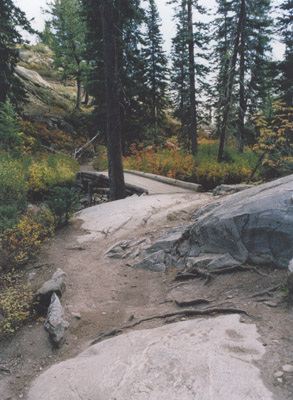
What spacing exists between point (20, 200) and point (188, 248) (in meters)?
6.51

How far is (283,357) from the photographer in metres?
2.27

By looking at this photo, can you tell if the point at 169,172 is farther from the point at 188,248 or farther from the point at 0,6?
the point at 0,6

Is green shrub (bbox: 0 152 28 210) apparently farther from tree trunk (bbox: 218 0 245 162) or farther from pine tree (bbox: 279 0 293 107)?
pine tree (bbox: 279 0 293 107)

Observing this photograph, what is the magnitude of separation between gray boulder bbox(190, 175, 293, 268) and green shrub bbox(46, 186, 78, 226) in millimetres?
4127

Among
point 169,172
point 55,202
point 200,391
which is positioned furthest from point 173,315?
point 169,172

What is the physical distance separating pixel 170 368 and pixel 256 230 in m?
2.77

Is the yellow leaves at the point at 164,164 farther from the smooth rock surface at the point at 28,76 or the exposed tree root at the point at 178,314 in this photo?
the smooth rock surface at the point at 28,76

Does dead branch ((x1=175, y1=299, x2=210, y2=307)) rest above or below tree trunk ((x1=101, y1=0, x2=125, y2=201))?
below

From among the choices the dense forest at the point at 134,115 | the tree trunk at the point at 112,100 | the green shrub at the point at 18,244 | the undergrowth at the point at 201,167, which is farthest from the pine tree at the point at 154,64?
the green shrub at the point at 18,244

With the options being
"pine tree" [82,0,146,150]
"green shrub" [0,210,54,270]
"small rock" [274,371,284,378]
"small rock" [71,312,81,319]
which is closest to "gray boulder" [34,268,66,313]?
"small rock" [71,312,81,319]

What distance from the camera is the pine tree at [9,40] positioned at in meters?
15.6

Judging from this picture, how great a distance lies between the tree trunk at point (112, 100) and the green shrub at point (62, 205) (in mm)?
3332

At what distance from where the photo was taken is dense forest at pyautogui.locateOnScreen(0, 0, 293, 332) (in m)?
9.31

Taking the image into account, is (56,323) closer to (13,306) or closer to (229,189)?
(13,306)
